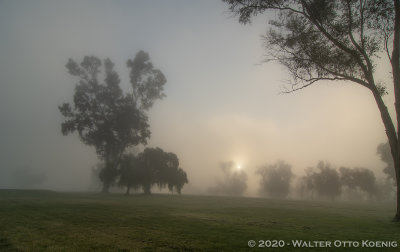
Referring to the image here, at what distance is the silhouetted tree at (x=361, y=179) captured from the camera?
88.6 m

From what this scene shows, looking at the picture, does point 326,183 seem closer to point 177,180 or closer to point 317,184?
point 317,184

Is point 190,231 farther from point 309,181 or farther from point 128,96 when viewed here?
point 309,181

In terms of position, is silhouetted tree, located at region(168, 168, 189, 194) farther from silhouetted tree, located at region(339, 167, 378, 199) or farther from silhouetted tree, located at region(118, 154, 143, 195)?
silhouetted tree, located at region(339, 167, 378, 199)

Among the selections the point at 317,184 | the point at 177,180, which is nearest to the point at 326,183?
the point at 317,184

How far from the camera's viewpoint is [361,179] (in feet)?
291

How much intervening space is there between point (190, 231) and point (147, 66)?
55803 mm

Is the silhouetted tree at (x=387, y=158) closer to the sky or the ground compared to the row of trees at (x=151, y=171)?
closer to the sky

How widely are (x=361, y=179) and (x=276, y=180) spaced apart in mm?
36921

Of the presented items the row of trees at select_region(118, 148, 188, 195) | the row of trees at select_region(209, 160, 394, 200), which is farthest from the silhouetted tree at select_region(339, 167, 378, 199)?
the row of trees at select_region(118, 148, 188, 195)

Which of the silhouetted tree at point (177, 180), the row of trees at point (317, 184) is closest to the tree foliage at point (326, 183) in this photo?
the row of trees at point (317, 184)

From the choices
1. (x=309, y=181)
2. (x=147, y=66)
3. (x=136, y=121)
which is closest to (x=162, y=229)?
(x=136, y=121)

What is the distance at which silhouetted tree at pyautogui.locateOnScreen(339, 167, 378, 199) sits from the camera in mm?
88613

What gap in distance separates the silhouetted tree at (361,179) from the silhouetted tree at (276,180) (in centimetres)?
2950

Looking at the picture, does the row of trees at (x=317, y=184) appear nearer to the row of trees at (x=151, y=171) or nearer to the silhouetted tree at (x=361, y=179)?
the silhouetted tree at (x=361, y=179)
